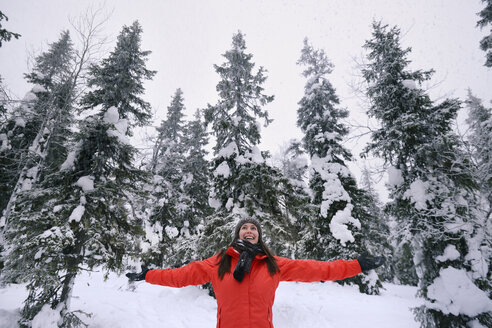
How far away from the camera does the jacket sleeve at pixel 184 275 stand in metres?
2.92

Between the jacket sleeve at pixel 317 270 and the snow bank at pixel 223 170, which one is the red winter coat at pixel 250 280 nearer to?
the jacket sleeve at pixel 317 270

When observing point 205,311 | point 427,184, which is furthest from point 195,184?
point 427,184

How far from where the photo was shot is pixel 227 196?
10703 millimetres

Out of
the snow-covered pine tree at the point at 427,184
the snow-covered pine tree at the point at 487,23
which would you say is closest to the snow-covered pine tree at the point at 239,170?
the snow-covered pine tree at the point at 427,184

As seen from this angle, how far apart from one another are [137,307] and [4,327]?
4013 millimetres

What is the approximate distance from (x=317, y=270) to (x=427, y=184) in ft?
24.7

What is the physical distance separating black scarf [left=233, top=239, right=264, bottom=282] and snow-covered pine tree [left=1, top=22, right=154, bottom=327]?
6513mm

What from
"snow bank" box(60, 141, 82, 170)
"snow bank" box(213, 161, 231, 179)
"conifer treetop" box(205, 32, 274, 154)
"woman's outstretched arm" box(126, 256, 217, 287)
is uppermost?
"conifer treetop" box(205, 32, 274, 154)

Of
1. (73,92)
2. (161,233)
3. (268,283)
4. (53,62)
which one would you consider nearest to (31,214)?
(73,92)

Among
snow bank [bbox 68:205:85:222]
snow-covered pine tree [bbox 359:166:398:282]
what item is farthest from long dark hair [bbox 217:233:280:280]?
snow bank [bbox 68:205:85:222]

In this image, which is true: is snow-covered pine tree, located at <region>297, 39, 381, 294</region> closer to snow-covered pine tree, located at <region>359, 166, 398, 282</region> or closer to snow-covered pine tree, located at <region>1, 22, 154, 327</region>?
snow-covered pine tree, located at <region>359, 166, 398, 282</region>

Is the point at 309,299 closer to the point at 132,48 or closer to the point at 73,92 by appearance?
the point at 73,92

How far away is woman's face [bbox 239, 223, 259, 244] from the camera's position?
329 centimetres

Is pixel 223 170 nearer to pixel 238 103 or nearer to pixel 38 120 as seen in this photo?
pixel 238 103
